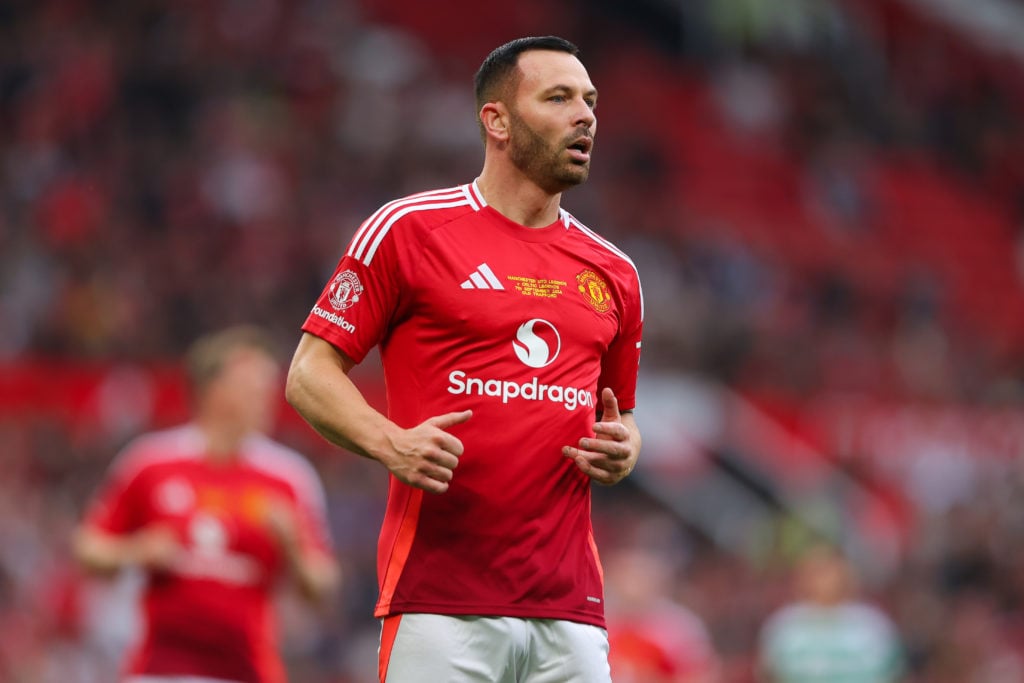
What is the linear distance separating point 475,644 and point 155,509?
3.14 m

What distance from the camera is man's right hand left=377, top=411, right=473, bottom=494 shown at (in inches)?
172

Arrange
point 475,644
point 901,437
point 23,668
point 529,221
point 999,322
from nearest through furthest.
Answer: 1. point 475,644
2. point 529,221
3. point 23,668
4. point 901,437
5. point 999,322

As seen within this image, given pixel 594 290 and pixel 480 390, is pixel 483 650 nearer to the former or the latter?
pixel 480 390

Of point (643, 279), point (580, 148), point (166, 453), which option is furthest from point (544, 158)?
point (643, 279)

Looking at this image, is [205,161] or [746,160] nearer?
[205,161]

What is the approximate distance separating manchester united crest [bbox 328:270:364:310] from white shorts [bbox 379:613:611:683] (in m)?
0.87

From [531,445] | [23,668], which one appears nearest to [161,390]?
[23,668]

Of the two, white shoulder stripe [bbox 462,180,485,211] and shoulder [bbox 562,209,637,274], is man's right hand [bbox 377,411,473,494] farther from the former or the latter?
shoulder [bbox 562,209,637,274]

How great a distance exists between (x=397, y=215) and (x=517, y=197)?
0.40 metres

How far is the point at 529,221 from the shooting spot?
4992mm

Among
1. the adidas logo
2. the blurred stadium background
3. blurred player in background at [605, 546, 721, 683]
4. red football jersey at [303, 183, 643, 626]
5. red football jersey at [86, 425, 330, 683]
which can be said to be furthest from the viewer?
the blurred stadium background

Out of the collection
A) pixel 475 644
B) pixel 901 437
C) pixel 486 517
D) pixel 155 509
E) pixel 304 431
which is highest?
pixel 901 437

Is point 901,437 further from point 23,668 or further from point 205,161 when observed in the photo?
point 23,668

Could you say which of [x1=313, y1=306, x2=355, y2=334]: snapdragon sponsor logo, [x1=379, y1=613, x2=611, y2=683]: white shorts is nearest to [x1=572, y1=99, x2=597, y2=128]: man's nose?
[x1=313, y1=306, x2=355, y2=334]: snapdragon sponsor logo
